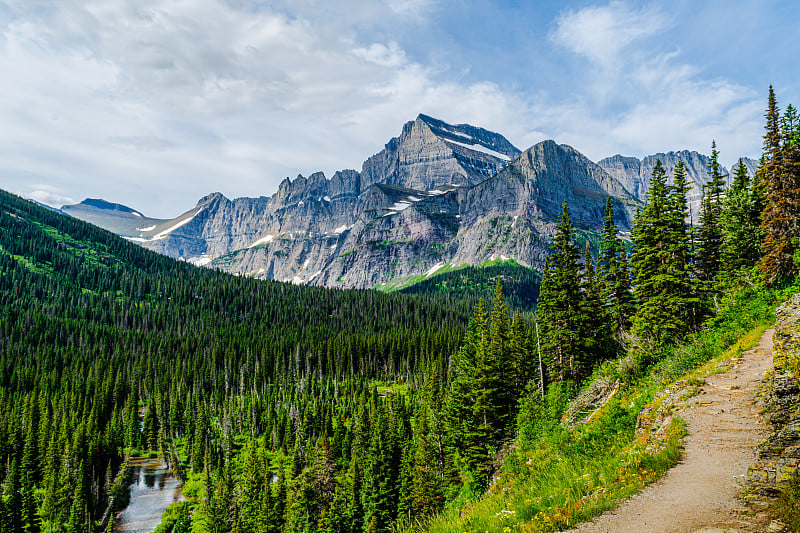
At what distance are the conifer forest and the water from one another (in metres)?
2.20

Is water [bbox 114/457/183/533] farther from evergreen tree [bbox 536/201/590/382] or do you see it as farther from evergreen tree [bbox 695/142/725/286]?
evergreen tree [bbox 695/142/725/286]

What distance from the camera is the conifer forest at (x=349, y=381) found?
1291 inches

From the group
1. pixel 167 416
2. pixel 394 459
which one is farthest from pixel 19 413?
pixel 394 459

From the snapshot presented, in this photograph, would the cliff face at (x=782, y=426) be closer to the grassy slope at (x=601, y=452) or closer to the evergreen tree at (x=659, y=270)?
the grassy slope at (x=601, y=452)

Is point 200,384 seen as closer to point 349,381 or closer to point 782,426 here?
point 349,381

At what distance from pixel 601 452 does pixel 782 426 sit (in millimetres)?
5893

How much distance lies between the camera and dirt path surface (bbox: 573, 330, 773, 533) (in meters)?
7.85

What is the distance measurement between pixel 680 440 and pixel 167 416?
4420 inches

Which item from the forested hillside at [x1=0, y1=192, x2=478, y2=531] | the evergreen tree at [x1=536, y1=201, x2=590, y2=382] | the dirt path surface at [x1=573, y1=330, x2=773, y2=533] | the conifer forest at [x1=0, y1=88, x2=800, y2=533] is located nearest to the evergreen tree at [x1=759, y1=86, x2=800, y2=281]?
the conifer forest at [x1=0, y1=88, x2=800, y2=533]

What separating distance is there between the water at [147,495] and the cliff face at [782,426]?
3023 inches

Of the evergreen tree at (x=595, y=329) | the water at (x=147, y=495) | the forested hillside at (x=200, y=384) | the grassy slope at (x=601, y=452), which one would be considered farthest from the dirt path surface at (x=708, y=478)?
the water at (x=147, y=495)

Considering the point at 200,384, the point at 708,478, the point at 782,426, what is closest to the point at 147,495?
the point at 200,384

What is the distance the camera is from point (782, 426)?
9.35m

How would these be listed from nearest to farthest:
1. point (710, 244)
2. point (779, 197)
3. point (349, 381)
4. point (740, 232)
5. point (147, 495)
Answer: point (779, 197), point (740, 232), point (710, 244), point (147, 495), point (349, 381)
